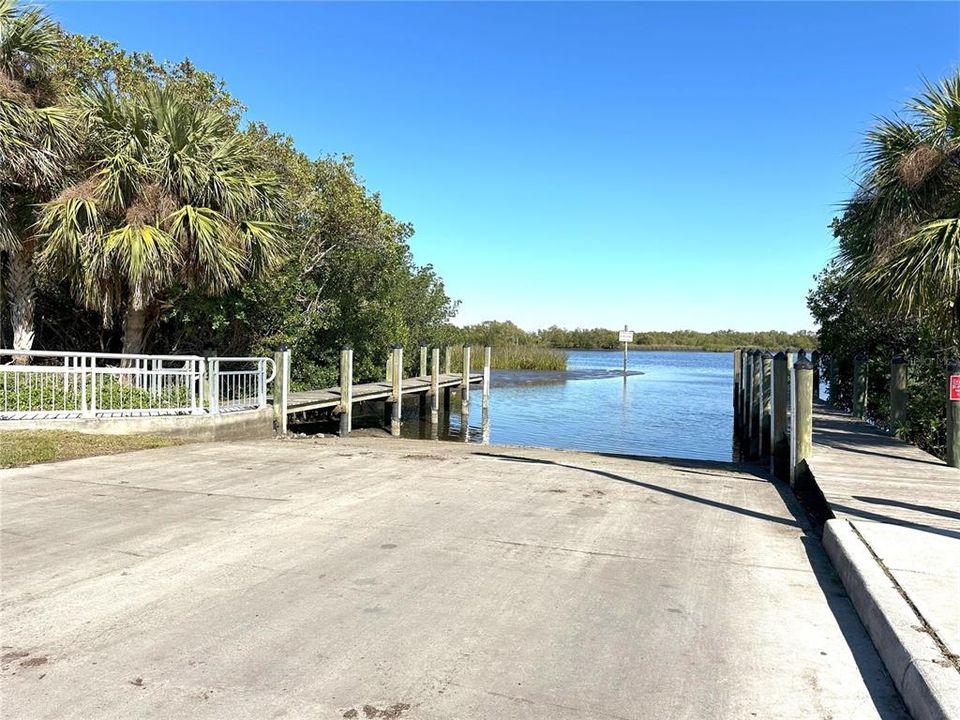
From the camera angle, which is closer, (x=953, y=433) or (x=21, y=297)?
(x=953, y=433)

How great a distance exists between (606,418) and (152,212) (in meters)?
15.2

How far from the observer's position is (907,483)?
675cm

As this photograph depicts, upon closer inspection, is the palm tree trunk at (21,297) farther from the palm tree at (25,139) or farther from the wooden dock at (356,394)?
the wooden dock at (356,394)

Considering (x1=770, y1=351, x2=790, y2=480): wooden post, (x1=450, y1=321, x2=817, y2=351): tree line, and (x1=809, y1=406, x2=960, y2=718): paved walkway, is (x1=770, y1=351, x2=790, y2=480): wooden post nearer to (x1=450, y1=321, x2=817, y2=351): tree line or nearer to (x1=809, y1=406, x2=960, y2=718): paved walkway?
(x1=809, y1=406, x2=960, y2=718): paved walkway

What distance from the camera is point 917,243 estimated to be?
8.44 meters

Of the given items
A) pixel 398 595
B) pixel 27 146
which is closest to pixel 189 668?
pixel 398 595

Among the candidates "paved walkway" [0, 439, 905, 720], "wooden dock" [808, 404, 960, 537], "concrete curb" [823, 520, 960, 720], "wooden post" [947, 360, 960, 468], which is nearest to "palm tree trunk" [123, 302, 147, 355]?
"paved walkway" [0, 439, 905, 720]

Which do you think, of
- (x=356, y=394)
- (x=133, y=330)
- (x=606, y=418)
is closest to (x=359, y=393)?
(x=356, y=394)

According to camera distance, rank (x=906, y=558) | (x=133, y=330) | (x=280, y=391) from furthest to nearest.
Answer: (x=280, y=391) → (x=133, y=330) → (x=906, y=558)

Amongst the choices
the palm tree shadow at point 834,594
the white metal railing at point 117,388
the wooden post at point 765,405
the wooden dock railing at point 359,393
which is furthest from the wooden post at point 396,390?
the palm tree shadow at point 834,594

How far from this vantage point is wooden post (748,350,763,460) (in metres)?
14.2

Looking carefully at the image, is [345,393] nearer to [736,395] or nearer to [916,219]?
[916,219]

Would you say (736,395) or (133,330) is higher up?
(133,330)

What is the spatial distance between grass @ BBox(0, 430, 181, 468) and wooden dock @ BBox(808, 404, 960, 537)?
28.5 ft
